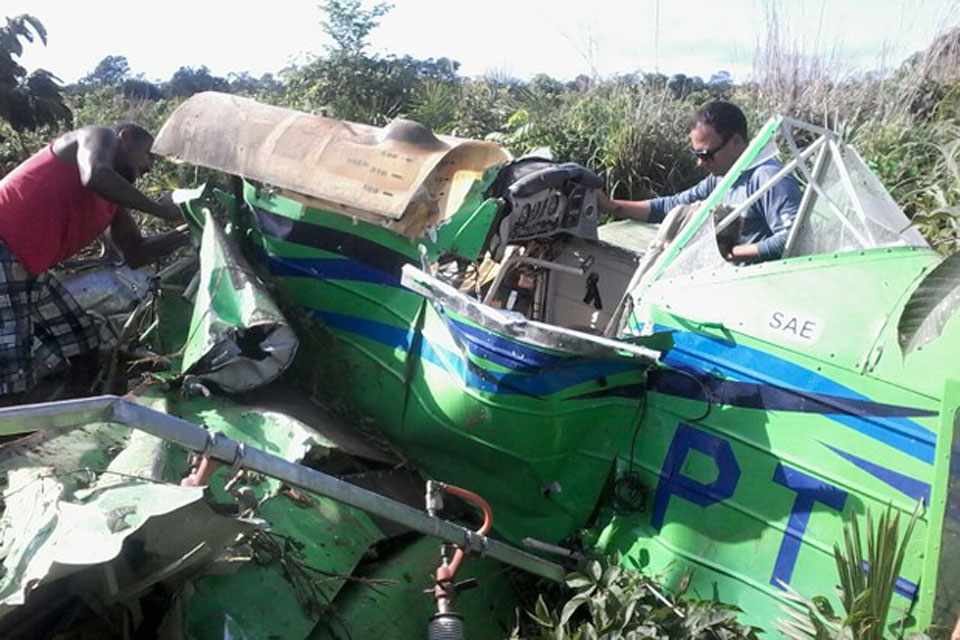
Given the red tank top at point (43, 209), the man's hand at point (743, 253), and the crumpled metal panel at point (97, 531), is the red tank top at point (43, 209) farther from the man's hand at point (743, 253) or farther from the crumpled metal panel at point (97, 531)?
the man's hand at point (743, 253)

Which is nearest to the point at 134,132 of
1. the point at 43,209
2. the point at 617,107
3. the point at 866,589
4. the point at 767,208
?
the point at 43,209

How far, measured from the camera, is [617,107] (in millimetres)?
9203

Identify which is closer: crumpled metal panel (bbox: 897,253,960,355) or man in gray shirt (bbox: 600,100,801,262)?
crumpled metal panel (bbox: 897,253,960,355)

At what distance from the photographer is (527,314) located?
14.1 ft

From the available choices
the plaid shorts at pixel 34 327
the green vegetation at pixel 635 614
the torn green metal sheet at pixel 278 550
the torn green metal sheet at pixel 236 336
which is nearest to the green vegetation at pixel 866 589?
the green vegetation at pixel 635 614

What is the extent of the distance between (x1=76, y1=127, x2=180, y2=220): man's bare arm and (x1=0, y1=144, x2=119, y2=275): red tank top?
10cm

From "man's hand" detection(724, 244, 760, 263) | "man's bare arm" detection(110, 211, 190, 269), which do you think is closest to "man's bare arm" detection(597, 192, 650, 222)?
"man's hand" detection(724, 244, 760, 263)

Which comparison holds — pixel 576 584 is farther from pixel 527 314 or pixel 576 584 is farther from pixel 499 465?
pixel 527 314

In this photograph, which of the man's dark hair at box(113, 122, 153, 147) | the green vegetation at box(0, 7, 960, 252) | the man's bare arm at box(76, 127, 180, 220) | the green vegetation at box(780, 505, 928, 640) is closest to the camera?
the green vegetation at box(780, 505, 928, 640)

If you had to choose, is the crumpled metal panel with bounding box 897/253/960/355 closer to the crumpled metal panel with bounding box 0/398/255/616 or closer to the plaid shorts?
the crumpled metal panel with bounding box 0/398/255/616

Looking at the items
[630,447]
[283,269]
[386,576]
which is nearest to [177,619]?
[386,576]

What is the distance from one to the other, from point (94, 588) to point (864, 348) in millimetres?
2218

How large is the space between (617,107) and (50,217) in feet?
20.6

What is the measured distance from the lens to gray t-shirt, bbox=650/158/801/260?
3438 millimetres
